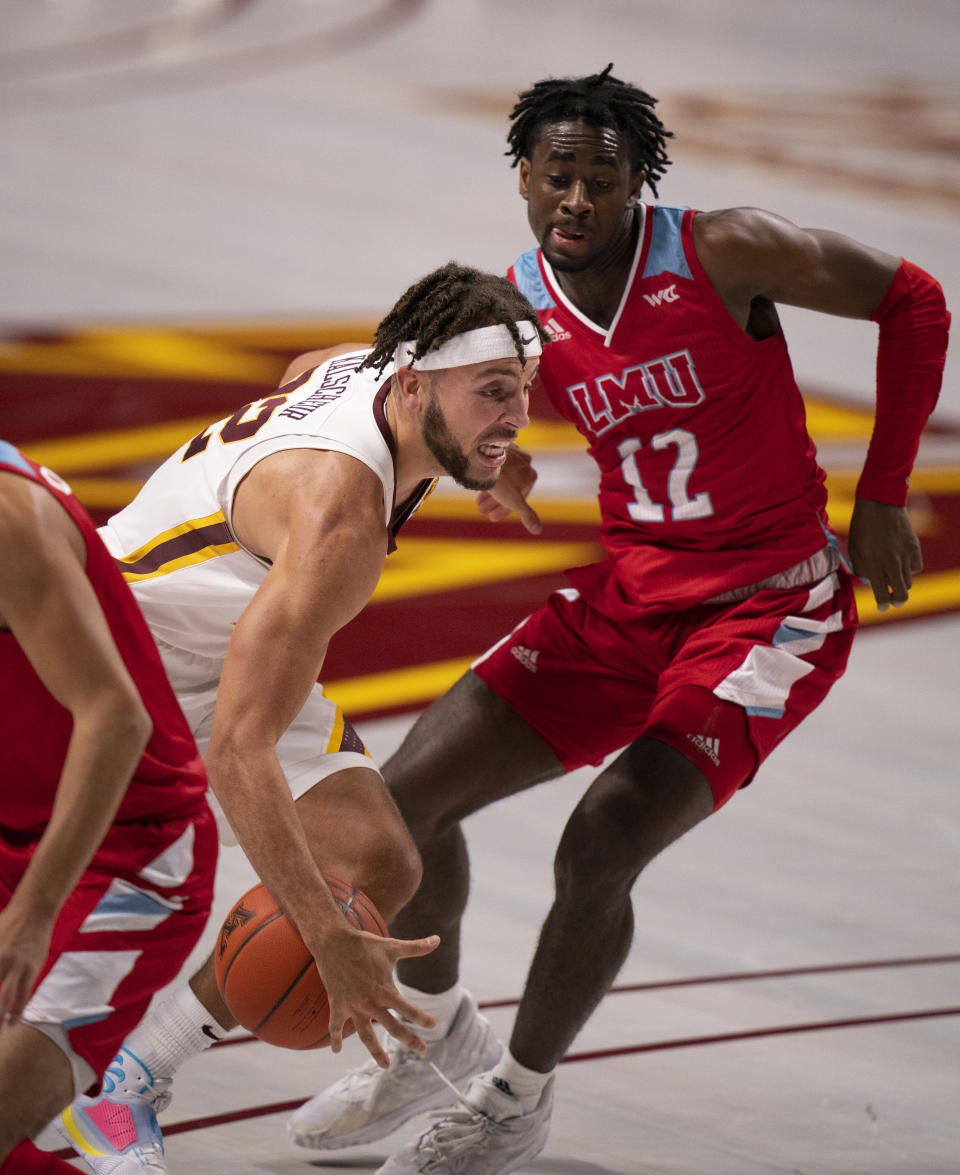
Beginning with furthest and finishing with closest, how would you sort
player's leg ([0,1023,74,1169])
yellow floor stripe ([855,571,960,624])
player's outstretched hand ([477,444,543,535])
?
yellow floor stripe ([855,571,960,624]), player's outstretched hand ([477,444,543,535]), player's leg ([0,1023,74,1169])

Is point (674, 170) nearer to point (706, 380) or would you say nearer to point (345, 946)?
point (706, 380)

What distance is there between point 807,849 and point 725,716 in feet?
6.25

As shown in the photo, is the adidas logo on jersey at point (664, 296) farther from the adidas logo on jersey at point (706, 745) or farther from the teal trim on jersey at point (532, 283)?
the adidas logo on jersey at point (706, 745)

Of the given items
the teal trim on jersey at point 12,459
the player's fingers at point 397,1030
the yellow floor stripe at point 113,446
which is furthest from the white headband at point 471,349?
the yellow floor stripe at point 113,446

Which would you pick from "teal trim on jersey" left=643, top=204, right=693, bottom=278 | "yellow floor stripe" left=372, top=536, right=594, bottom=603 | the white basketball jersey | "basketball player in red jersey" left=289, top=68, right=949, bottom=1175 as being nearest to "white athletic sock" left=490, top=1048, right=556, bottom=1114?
"basketball player in red jersey" left=289, top=68, right=949, bottom=1175

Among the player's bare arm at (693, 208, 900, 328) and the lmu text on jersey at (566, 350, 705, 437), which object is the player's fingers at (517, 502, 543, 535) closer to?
the lmu text on jersey at (566, 350, 705, 437)

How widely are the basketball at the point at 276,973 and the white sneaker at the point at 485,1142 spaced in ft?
1.94

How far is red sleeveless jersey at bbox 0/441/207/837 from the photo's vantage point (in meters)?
2.77

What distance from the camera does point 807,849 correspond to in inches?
225

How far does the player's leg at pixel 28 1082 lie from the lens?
9.07 feet

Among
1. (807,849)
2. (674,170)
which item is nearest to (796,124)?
(674,170)

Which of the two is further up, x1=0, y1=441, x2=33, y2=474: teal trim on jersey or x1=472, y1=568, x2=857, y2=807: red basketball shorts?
x1=0, y1=441, x2=33, y2=474: teal trim on jersey

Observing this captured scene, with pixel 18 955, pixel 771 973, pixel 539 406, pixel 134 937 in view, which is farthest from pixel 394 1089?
pixel 539 406

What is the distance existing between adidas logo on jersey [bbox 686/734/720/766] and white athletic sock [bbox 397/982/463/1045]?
2.73ft
